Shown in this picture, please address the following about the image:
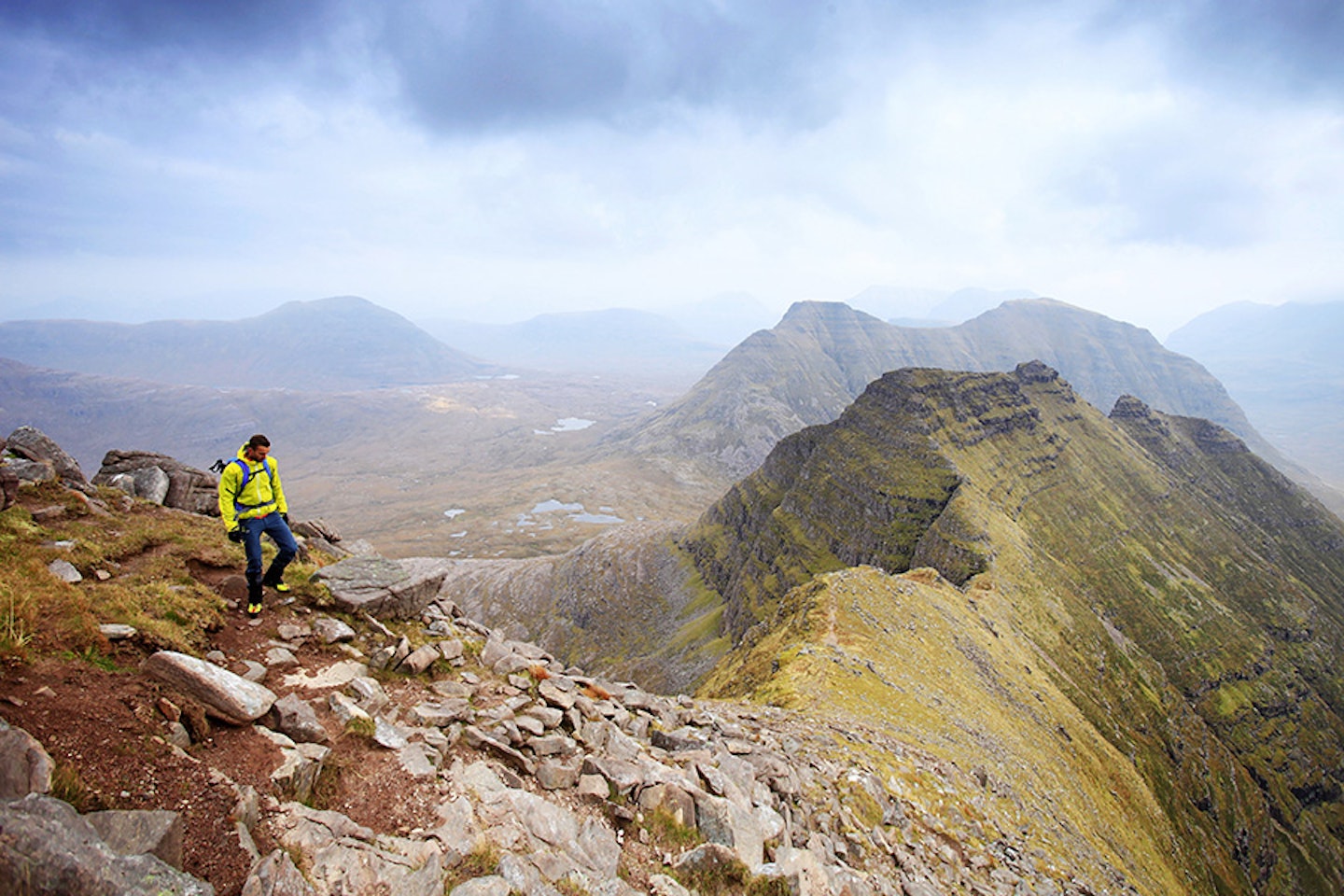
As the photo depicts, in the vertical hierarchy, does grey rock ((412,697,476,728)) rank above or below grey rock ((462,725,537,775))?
above

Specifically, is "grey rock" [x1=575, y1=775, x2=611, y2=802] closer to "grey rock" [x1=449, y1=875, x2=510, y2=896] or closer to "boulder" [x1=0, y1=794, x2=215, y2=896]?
"grey rock" [x1=449, y1=875, x2=510, y2=896]

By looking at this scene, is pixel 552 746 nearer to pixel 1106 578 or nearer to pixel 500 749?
pixel 500 749

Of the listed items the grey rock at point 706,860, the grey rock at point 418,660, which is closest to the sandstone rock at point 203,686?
the grey rock at point 418,660

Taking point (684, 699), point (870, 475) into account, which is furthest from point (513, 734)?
point (870, 475)

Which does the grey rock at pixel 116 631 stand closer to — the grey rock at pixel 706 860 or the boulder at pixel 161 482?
the grey rock at pixel 706 860

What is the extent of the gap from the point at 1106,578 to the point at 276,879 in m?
150

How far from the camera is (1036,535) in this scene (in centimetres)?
11881

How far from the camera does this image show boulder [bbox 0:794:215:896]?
6512 mm

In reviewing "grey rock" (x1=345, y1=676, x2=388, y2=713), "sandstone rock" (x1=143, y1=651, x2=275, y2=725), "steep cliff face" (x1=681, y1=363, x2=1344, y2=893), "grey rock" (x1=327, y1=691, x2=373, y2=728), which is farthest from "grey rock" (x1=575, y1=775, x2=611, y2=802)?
"steep cliff face" (x1=681, y1=363, x2=1344, y2=893)

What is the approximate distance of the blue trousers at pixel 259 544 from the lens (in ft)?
53.7

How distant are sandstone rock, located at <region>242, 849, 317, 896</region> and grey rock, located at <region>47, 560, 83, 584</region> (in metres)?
11.7

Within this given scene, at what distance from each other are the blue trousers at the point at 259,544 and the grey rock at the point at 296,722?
562cm

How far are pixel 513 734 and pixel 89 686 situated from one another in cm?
890

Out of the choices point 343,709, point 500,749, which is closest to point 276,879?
point 343,709
